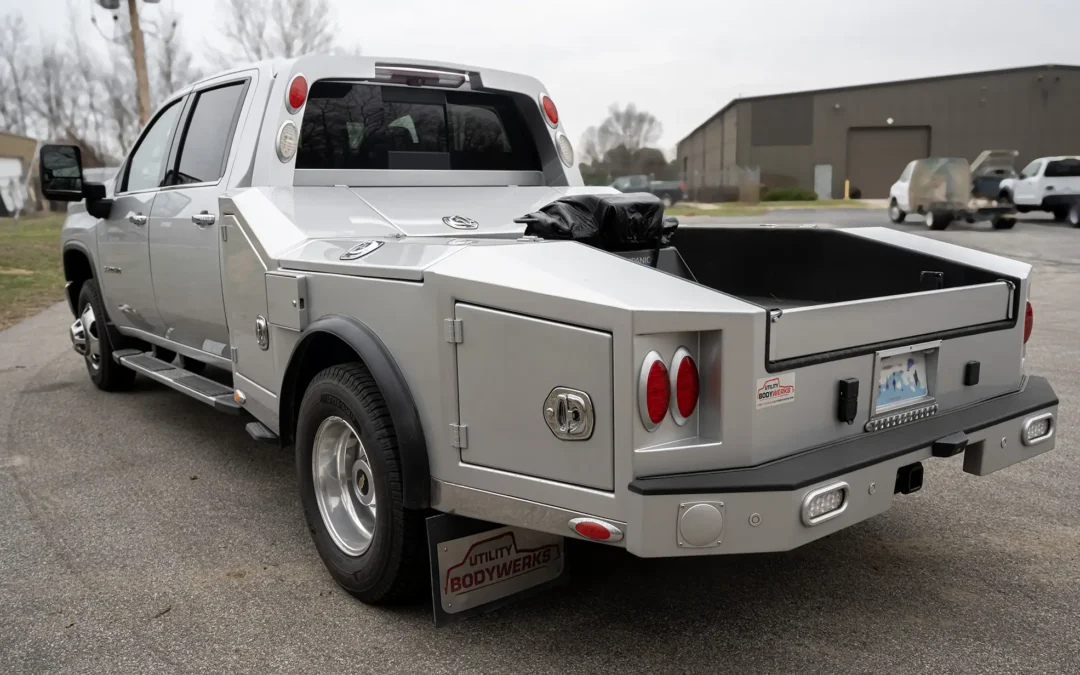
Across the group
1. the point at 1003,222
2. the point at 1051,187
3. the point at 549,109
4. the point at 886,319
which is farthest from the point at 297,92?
the point at 1051,187

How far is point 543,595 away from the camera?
3.37m

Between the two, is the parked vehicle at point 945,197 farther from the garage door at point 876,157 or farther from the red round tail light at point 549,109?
the garage door at point 876,157

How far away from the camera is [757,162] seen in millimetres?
50781

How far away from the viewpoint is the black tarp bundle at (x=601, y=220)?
3.64m

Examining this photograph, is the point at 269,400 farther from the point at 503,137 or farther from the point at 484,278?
the point at 503,137

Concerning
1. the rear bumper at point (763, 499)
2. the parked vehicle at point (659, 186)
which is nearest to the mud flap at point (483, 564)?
the rear bumper at point (763, 499)

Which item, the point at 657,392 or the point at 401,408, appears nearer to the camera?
the point at 657,392

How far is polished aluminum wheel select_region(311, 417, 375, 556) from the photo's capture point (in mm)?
3387

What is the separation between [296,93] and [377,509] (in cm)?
228

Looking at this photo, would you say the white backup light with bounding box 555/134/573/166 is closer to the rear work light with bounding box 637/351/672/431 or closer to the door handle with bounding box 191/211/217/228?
the door handle with bounding box 191/211/217/228

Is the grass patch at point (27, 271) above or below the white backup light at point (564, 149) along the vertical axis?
below

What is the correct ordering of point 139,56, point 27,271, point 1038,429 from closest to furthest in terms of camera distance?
point 1038,429
point 27,271
point 139,56

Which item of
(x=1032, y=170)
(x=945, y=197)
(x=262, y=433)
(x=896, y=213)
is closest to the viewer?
(x=262, y=433)

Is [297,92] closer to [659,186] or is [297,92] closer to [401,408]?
[401,408]
